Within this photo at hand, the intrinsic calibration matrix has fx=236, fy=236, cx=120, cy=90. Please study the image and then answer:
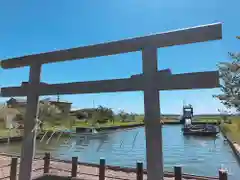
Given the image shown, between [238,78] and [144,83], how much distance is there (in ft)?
16.5

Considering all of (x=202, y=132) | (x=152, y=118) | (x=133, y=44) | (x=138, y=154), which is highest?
(x=133, y=44)

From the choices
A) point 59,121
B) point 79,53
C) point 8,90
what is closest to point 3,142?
point 59,121

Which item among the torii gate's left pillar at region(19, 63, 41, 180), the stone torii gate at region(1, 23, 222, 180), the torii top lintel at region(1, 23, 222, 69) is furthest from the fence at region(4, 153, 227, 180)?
the torii top lintel at region(1, 23, 222, 69)

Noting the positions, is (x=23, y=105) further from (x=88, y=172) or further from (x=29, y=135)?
(x=29, y=135)

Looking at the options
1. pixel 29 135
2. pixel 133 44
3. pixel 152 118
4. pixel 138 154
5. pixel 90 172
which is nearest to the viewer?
pixel 152 118

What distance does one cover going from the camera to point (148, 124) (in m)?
3.01

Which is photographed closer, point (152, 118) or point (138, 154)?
point (152, 118)

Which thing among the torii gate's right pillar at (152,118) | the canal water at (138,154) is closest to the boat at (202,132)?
the canal water at (138,154)

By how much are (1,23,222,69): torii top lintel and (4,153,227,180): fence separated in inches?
130

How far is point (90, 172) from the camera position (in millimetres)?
8641

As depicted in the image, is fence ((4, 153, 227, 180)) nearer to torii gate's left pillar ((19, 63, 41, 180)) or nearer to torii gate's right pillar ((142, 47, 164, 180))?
torii gate's left pillar ((19, 63, 41, 180))

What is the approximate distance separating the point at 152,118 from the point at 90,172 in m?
6.41

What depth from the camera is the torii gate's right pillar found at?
2.92 metres

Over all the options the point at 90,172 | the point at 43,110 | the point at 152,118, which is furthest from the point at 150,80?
the point at 90,172
